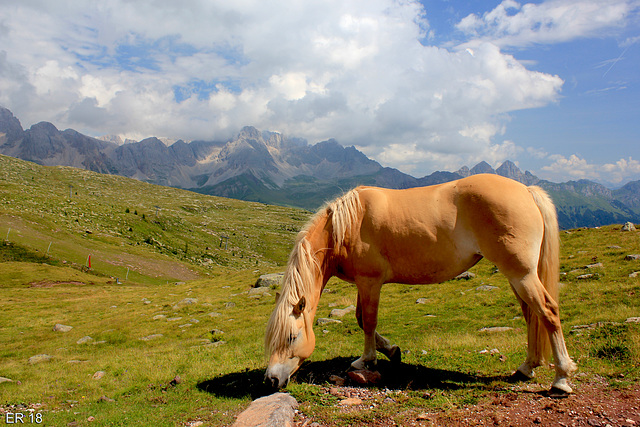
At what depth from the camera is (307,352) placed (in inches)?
272

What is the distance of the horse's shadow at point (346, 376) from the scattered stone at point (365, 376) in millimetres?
109

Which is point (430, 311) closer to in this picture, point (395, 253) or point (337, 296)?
point (337, 296)

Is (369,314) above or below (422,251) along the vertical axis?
below

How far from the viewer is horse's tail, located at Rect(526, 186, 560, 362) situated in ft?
22.9

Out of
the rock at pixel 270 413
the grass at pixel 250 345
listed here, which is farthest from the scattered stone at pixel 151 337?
the rock at pixel 270 413

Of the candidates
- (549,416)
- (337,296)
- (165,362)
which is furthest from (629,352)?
(337,296)

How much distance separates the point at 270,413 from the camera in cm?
555

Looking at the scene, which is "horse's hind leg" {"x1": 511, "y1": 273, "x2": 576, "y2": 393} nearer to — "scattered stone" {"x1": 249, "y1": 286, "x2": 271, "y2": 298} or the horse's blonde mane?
the horse's blonde mane

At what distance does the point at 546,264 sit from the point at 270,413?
5.99m

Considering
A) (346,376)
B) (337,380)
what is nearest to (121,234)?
(346,376)

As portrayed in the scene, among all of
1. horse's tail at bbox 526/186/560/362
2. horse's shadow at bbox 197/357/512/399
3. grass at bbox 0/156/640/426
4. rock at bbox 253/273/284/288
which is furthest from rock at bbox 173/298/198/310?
horse's tail at bbox 526/186/560/362

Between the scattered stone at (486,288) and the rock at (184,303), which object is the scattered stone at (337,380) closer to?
the scattered stone at (486,288)

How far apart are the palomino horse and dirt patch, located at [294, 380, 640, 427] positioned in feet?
1.99

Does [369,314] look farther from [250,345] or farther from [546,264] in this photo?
[250,345]
